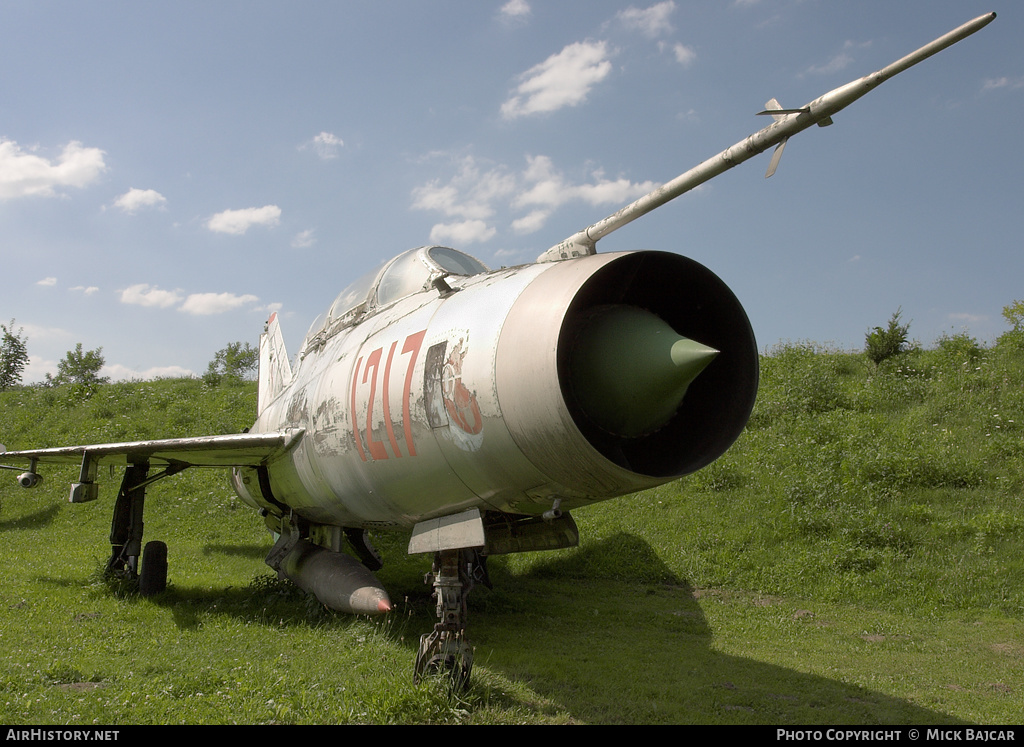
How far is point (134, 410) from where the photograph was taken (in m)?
20.2

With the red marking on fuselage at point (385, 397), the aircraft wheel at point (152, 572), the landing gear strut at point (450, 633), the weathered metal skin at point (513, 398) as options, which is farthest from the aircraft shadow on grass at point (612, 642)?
the red marking on fuselage at point (385, 397)

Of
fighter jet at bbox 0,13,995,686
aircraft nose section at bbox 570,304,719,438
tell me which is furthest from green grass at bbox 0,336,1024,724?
aircraft nose section at bbox 570,304,719,438

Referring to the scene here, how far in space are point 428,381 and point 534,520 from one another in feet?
6.31

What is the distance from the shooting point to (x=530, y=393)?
3.62m

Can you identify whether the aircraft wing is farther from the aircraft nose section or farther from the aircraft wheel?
the aircraft nose section

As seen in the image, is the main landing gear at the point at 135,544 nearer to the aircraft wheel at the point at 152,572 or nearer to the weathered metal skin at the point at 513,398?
the aircraft wheel at the point at 152,572

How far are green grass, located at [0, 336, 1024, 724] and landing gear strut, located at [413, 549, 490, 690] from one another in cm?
19

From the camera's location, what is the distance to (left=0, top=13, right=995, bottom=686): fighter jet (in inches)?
145

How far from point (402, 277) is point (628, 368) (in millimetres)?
3008

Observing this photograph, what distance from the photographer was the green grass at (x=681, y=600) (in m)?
4.86

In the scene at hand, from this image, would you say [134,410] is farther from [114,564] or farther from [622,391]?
[622,391]

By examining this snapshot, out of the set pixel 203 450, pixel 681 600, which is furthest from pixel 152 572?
pixel 681 600
